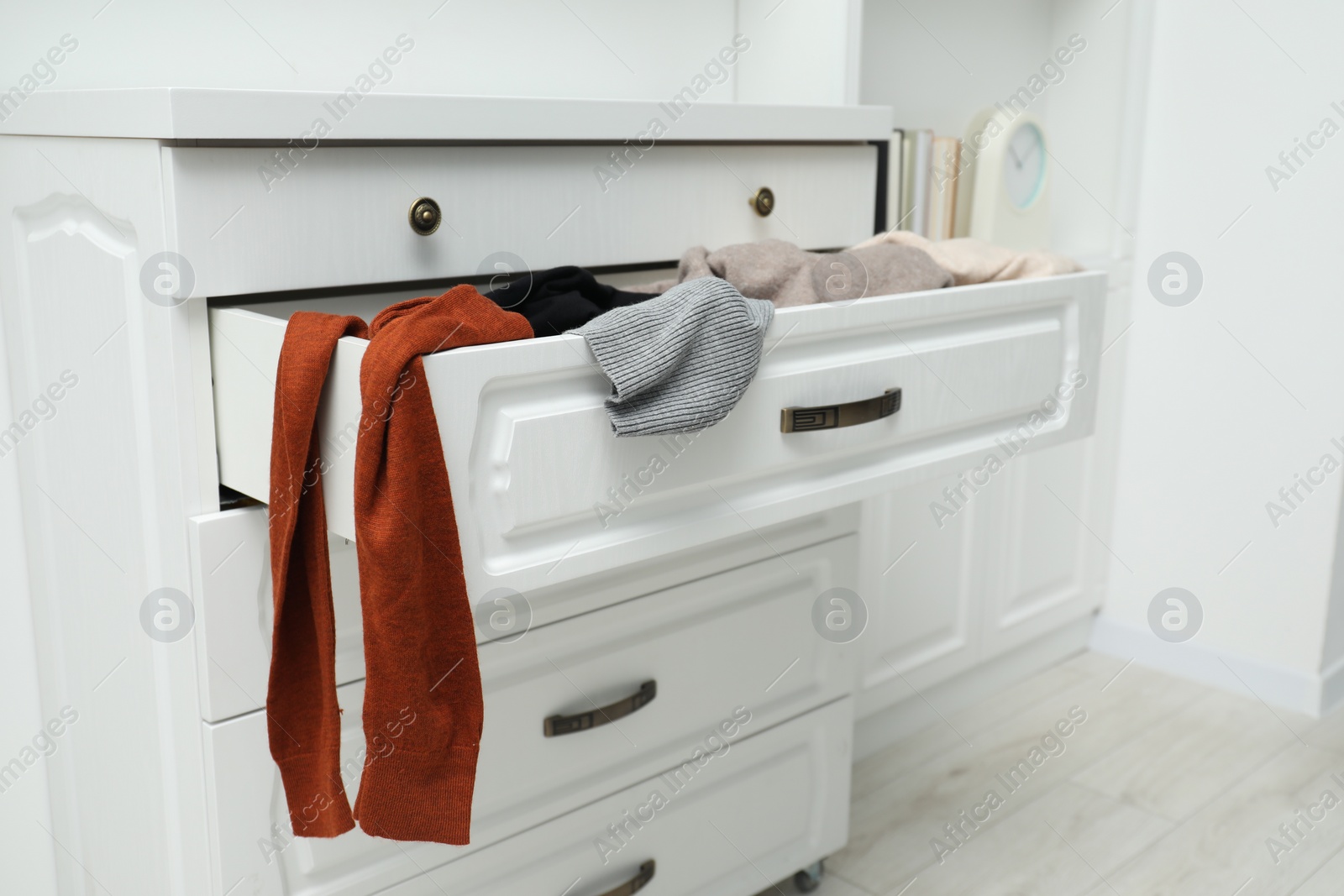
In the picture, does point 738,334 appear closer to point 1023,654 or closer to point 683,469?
point 683,469

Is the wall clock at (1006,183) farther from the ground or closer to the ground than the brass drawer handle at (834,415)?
farther from the ground

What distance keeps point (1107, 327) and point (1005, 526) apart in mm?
433

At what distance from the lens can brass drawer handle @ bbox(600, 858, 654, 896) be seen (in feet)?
3.89

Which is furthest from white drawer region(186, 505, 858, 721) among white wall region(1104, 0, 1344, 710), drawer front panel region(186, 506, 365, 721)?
white wall region(1104, 0, 1344, 710)

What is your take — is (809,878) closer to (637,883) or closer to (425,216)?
(637,883)

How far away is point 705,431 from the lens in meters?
0.83

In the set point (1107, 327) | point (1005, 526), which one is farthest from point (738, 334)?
point (1107, 327)

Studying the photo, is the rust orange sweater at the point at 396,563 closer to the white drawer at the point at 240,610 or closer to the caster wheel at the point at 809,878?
the white drawer at the point at 240,610

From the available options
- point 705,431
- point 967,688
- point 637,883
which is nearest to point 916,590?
point 967,688

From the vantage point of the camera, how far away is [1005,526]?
1.93 metres

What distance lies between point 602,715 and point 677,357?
493 mm

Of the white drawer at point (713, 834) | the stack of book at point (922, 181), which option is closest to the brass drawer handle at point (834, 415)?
the white drawer at point (713, 834)

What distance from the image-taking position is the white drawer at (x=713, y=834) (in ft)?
3.59

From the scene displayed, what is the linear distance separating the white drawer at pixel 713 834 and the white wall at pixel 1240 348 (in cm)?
97
